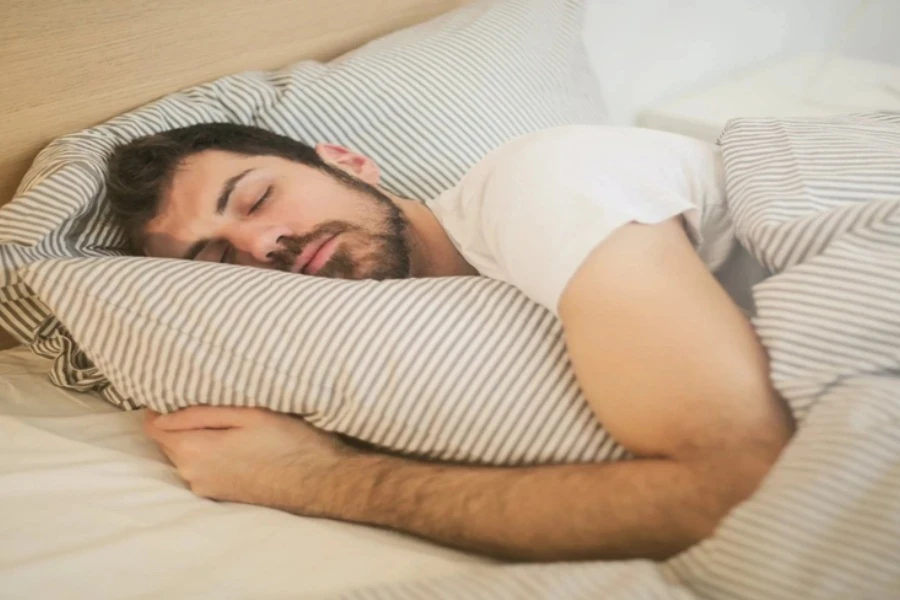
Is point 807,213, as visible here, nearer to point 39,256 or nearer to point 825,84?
point 39,256

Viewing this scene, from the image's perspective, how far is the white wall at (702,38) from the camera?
1.73 meters

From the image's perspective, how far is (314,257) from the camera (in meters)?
0.93

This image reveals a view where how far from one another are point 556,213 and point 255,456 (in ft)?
1.23

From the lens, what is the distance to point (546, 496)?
594 mm

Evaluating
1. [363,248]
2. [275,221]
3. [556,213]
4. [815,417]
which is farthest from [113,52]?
[815,417]

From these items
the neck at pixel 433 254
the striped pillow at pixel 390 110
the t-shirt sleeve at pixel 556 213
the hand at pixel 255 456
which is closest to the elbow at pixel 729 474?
the t-shirt sleeve at pixel 556 213

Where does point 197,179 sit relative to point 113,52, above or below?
below

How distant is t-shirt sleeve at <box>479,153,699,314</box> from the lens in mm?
647

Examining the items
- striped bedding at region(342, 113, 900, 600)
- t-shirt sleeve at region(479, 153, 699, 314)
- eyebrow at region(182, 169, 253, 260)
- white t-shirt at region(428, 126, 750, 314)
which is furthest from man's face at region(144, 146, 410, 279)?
striped bedding at region(342, 113, 900, 600)

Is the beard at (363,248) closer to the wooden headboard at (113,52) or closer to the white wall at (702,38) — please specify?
the wooden headboard at (113,52)

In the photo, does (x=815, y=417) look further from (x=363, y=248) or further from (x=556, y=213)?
(x=363, y=248)

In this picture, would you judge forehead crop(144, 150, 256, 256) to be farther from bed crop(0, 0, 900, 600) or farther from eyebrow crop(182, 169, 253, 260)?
bed crop(0, 0, 900, 600)

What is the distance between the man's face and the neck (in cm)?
2

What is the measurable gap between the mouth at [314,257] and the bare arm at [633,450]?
1.01 ft
